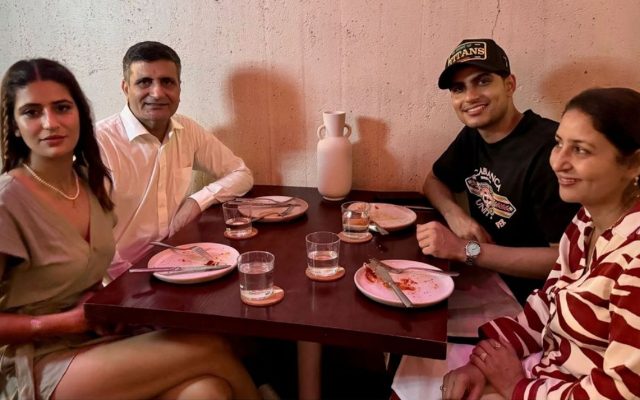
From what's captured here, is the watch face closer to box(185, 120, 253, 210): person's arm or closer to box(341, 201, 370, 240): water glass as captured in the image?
box(341, 201, 370, 240): water glass

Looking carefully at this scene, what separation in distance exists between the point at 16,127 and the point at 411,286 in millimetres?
1146

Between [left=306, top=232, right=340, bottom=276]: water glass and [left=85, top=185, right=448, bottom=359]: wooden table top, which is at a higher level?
[left=306, top=232, right=340, bottom=276]: water glass

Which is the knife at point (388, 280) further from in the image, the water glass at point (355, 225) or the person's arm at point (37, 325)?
the person's arm at point (37, 325)

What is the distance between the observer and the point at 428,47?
1849 millimetres

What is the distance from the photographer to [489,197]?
64.7 inches

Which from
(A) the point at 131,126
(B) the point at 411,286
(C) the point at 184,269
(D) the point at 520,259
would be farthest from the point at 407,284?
(A) the point at 131,126

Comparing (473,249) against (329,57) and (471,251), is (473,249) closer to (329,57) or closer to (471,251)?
(471,251)

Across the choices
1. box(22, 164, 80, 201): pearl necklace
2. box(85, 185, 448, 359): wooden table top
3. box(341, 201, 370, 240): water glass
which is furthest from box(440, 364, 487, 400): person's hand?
box(22, 164, 80, 201): pearl necklace

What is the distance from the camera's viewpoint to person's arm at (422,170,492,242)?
1.52m

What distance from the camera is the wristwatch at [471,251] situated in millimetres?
1358

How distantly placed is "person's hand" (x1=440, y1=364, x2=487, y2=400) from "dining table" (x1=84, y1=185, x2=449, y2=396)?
0.18m

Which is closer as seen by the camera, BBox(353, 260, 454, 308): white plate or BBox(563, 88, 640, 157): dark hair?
BBox(563, 88, 640, 157): dark hair

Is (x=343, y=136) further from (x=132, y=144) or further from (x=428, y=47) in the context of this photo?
(x=132, y=144)

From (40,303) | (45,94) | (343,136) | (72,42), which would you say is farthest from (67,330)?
(72,42)
